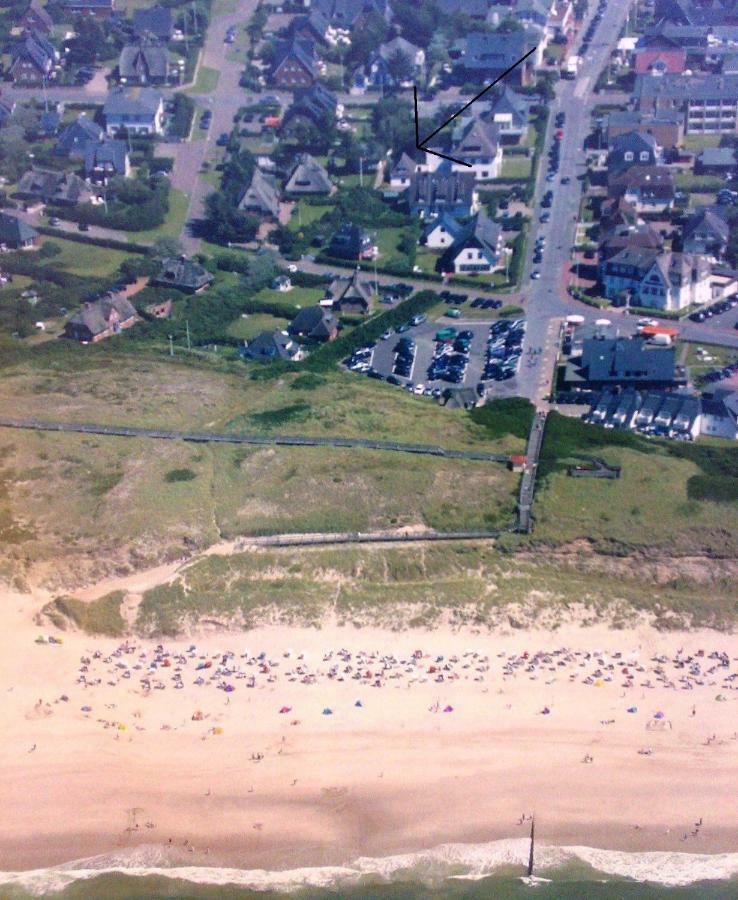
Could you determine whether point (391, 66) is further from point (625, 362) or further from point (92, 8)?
point (625, 362)

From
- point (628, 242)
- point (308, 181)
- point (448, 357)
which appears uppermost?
point (308, 181)

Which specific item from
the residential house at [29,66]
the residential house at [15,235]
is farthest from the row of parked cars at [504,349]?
the residential house at [29,66]

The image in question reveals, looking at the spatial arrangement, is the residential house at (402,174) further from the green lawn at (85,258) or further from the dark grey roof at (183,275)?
the green lawn at (85,258)

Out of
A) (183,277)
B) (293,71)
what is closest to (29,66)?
(293,71)

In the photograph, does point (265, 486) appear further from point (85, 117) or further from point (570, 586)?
point (85, 117)

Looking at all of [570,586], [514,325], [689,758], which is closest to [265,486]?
[570,586]

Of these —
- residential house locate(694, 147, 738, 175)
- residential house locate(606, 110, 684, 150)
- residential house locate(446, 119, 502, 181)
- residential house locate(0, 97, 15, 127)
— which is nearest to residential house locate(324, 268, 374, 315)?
residential house locate(446, 119, 502, 181)
